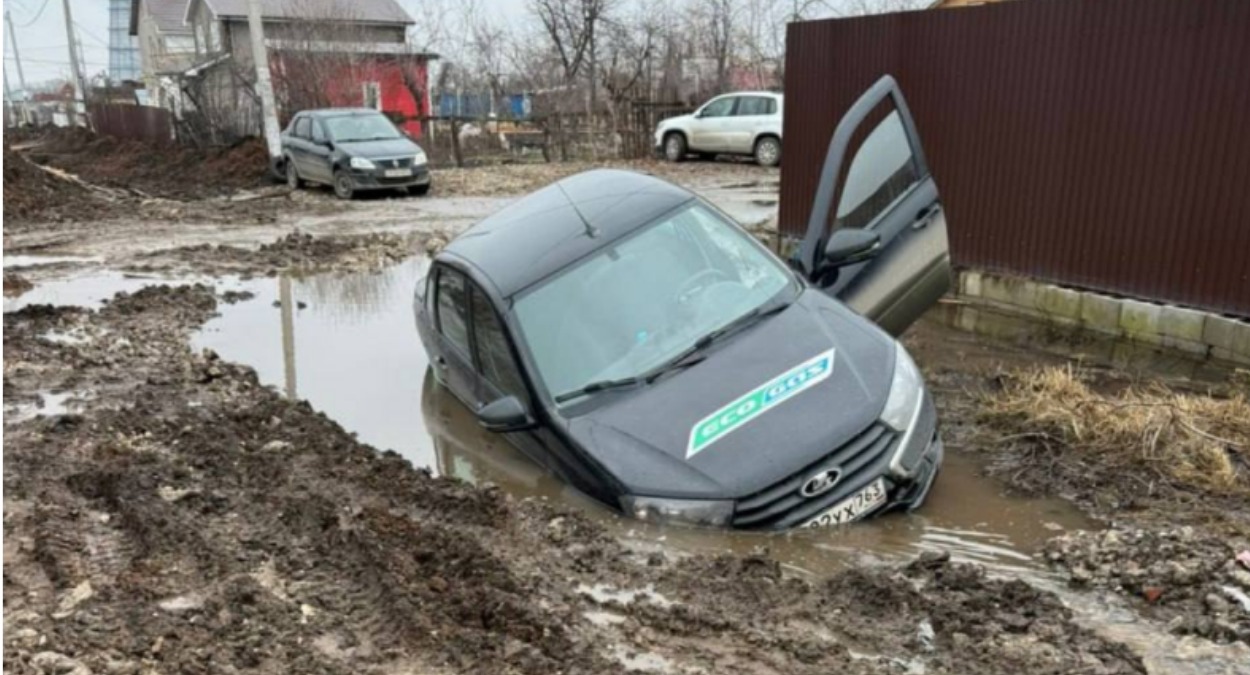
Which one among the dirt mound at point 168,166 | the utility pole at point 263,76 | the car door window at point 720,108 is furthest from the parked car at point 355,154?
the car door window at point 720,108

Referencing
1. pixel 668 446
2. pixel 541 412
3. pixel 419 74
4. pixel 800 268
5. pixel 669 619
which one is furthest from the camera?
pixel 419 74

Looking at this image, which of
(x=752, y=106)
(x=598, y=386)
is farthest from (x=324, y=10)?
(x=598, y=386)

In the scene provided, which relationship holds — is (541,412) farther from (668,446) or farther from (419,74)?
(419,74)

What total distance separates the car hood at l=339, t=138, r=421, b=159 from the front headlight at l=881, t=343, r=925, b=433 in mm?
16184

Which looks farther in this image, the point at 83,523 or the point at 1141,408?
the point at 1141,408

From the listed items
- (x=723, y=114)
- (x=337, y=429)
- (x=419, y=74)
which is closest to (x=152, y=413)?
(x=337, y=429)

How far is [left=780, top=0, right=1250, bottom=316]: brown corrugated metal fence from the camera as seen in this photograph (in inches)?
273

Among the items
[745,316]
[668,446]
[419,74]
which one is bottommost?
[668,446]

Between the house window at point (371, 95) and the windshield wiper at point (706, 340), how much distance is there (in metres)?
29.1

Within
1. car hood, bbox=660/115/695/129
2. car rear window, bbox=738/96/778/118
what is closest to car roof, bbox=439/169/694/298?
car rear window, bbox=738/96/778/118

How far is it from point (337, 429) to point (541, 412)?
1932 mm

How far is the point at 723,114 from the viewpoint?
2327 cm

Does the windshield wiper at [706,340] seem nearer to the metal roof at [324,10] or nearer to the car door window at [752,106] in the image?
the car door window at [752,106]

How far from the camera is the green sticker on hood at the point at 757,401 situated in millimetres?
4254
